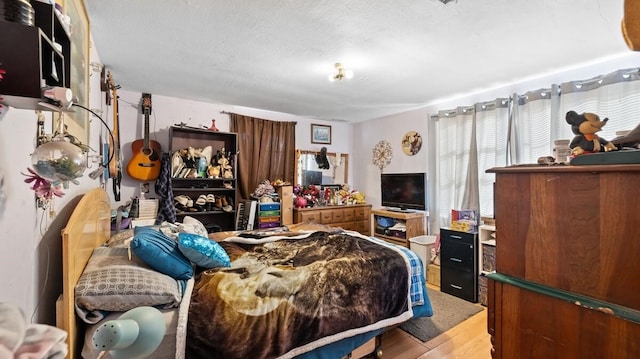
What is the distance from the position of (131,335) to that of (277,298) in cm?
114

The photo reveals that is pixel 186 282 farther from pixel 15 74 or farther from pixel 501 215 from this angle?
pixel 501 215

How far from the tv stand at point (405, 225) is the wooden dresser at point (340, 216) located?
460 mm

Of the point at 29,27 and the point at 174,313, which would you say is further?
the point at 174,313

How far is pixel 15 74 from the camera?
1.81 feet

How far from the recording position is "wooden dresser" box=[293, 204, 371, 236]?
421 centimetres

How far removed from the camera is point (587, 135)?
894mm

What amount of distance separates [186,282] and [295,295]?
0.62 metres

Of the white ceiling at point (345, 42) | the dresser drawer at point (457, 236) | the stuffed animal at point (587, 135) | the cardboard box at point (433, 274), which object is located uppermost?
the white ceiling at point (345, 42)

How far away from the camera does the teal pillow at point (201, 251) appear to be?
1.63m

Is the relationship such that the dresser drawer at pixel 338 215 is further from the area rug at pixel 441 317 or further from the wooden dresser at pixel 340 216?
the area rug at pixel 441 317

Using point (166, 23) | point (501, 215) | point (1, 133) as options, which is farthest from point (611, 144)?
point (166, 23)

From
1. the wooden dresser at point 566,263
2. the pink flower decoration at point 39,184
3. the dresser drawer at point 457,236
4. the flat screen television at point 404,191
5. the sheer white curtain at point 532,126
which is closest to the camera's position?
the wooden dresser at point 566,263

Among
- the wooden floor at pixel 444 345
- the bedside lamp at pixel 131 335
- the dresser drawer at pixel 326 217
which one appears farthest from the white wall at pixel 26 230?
the dresser drawer at pixel 326 217

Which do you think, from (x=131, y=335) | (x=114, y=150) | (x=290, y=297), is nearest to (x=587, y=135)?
(x=131, y=335)
